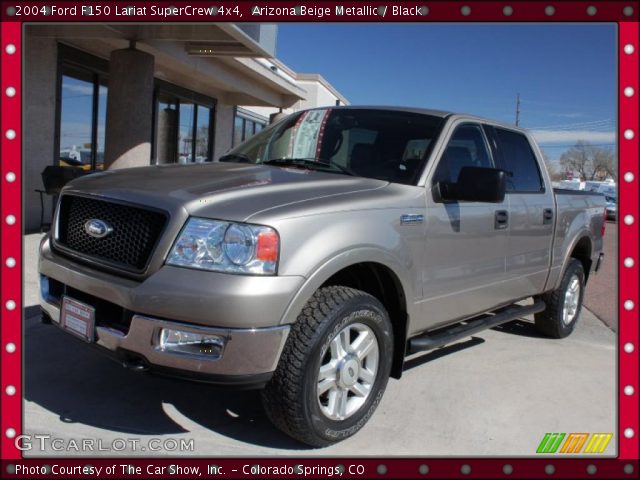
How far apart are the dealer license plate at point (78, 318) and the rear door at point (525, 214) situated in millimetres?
3008

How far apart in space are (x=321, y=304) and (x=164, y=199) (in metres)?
0.93

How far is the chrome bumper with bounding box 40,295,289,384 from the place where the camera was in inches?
106

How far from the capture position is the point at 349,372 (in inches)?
126

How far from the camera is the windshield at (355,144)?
387 cm

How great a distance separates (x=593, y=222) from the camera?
19.7 ft

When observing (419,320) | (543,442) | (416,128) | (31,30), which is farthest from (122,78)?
(543,442)

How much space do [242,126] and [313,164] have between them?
16.3m

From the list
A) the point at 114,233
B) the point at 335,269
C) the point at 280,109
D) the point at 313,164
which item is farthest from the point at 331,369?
the point at 280,109

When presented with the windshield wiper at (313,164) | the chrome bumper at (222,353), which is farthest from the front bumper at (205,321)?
the windshield wiper at (313,164)

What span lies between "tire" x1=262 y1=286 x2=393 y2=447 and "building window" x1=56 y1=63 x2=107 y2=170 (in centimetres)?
835

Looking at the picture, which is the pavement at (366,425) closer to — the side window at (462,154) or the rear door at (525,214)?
→ the rear door at (525,214)

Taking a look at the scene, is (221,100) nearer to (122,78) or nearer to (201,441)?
(122,78)

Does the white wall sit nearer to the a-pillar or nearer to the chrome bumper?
the a-pillar

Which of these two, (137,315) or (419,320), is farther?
(419,320)
